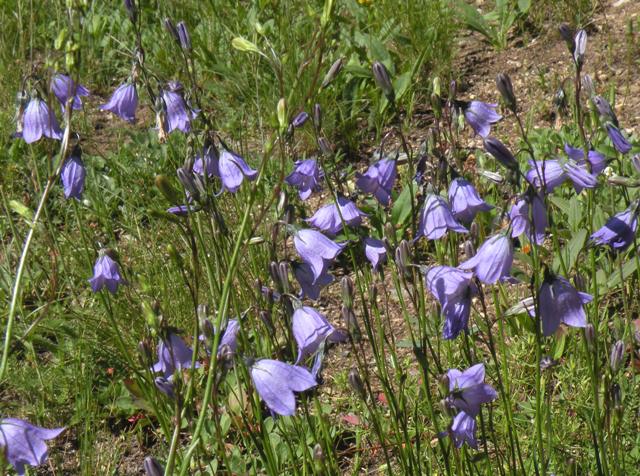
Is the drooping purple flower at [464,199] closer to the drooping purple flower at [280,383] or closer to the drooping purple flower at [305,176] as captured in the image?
the drooping purple flower at [305,176]

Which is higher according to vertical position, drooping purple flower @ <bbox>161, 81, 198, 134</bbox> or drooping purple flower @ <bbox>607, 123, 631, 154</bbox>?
drooping purple flower @ <bbox>161, 81, 198, 134</bbox>

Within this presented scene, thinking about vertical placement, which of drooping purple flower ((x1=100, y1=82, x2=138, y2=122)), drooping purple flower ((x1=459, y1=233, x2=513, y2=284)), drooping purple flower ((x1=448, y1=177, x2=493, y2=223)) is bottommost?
drooping purple flower ((x1=459, y1=233, x2=513, y2=284))

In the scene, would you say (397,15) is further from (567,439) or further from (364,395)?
(364,395)

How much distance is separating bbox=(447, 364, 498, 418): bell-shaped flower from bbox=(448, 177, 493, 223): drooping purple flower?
0.38 metres

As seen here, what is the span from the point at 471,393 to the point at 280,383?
1.44ft

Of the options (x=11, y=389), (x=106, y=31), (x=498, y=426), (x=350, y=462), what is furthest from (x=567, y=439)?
(x=106, y=31)

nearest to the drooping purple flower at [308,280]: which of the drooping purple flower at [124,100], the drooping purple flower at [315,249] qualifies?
the drooping purple flower at [315,249]

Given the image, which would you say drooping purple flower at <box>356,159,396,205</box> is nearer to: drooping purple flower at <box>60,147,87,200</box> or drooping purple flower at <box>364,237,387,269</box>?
drooping purple flower at <box>364,237,387,269</box>

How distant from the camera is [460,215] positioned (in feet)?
6.81

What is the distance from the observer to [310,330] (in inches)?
71.4

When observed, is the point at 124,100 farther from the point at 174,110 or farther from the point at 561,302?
the point at 561,302

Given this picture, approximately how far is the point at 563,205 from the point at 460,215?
1.52 meters

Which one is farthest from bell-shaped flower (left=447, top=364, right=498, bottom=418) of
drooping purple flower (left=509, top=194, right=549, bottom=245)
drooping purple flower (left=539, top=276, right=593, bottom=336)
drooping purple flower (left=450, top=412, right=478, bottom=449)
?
drooping purple flower (left=509, top=194, right=549, bottom=245)

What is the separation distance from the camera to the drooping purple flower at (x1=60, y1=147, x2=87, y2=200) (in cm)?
233
